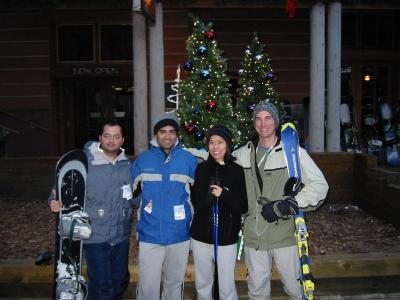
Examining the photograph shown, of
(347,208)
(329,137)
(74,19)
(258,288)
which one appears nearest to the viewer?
(258,288)

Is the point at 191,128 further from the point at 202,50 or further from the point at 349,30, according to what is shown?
the point at 349,30

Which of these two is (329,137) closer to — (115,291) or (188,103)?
(188,103)

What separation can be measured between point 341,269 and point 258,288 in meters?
1.50

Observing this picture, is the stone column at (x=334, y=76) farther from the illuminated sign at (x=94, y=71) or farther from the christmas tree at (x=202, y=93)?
the illuminated sign at (x=94, y=71)

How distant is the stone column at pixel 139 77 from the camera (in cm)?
836

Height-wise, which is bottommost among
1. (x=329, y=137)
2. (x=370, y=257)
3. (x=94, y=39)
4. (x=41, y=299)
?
(x=41, y=299)

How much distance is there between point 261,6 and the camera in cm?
891

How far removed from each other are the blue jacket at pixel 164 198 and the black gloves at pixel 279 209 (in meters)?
0.69

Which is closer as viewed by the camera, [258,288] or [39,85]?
[258,288]

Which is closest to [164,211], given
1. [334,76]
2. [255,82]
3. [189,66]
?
[189,66]

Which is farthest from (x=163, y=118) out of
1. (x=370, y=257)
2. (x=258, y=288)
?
(x=370, y=257)

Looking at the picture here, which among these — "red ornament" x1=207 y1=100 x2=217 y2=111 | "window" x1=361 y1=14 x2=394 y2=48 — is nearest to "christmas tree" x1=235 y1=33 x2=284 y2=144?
"red ornament" x1=207 y1=100 x2=217 y2=111

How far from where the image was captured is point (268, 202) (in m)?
3.63

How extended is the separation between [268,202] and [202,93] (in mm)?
3087
